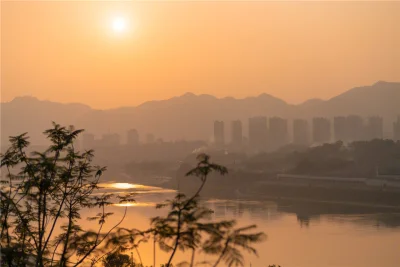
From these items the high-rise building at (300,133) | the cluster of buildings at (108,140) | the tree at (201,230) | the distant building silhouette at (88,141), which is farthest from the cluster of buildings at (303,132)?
the tree at (201,230)

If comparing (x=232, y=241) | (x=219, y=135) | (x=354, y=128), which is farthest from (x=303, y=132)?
(x=232, y=241)

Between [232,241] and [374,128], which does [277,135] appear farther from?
[232,241]

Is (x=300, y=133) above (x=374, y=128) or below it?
below

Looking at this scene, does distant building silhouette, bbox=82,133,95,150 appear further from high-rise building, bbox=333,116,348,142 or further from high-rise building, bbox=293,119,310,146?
high-rise building, bbox=333,116,348,142

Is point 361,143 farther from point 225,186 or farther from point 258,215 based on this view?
point 258,215

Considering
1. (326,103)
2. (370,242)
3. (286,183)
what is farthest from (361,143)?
(326,103)

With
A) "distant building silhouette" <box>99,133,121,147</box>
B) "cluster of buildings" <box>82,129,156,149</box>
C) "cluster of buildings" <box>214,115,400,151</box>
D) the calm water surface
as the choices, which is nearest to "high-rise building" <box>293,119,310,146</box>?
"cluster of buildings" <box>214,115,400,151</box>

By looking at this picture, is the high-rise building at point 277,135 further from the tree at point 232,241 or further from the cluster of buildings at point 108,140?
the tree at point 232,241
